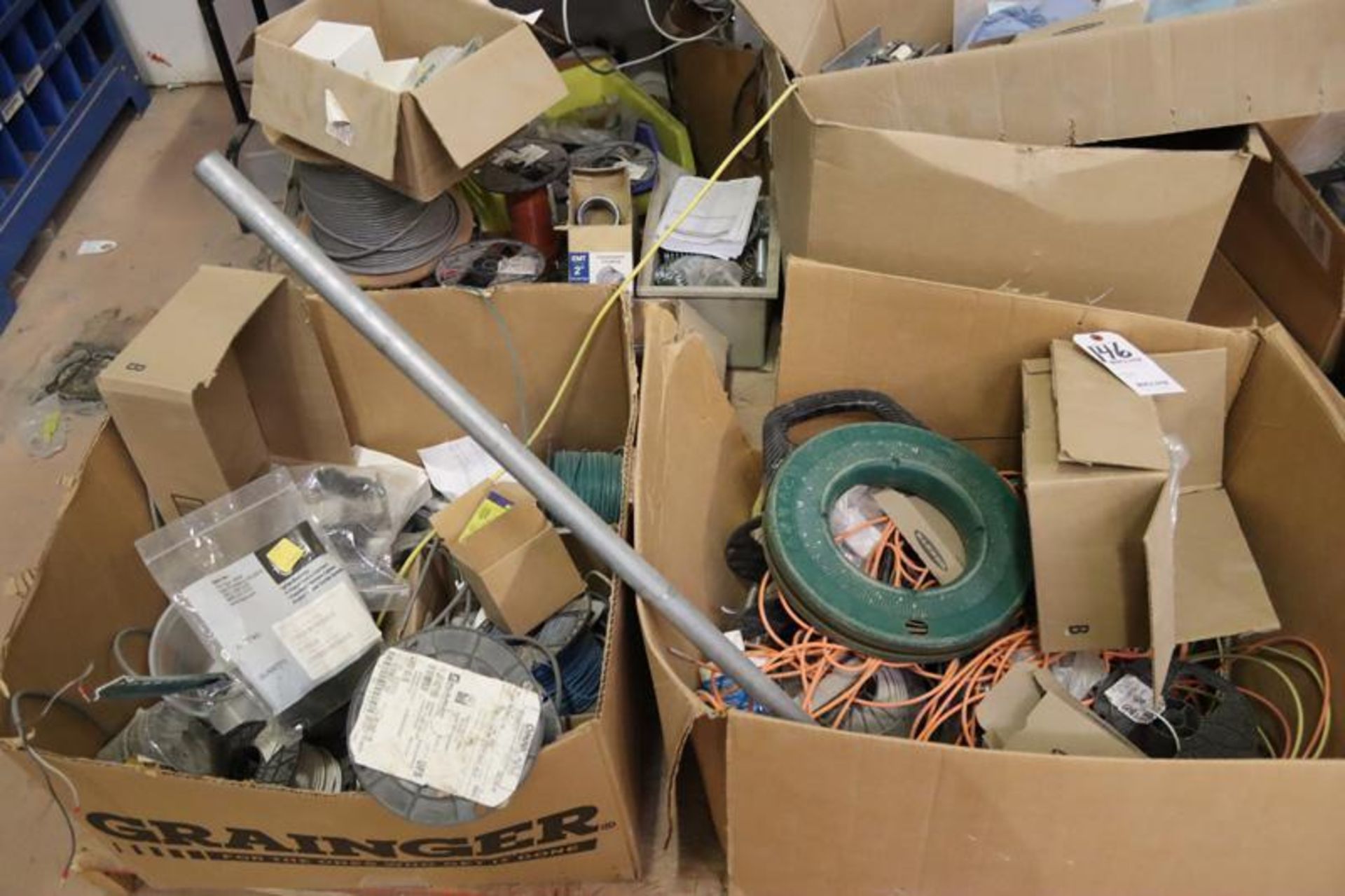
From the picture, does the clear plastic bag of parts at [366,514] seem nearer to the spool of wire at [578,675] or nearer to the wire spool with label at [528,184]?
the spool of wire at [578,675]

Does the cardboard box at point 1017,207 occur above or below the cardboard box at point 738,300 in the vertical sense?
above

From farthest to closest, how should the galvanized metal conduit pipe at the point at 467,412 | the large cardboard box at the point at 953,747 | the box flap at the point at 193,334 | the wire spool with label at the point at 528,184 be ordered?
the wire spool with label at the point at 528,184 < the box flap at the point at 193,334 < the large cardboard box at the point at 953,747 < the galvanized metal conduit pipe at the point at 467,412

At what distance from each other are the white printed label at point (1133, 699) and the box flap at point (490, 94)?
1.25m

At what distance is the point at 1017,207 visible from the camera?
4.44 ft

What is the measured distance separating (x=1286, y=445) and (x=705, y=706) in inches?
34.9

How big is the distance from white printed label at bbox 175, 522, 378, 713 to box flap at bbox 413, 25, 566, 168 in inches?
29.2

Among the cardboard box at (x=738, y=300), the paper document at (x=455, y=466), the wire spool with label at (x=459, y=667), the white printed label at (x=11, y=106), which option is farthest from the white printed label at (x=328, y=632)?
the white printed label at (x=11, y=106)

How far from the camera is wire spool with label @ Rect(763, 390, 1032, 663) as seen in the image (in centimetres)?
123

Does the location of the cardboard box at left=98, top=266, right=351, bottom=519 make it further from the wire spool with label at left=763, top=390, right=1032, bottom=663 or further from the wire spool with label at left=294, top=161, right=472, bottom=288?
the wire spool with label at left=763, top=390, right=1032, bottom=663

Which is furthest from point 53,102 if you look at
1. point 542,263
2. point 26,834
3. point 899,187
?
point 899,187

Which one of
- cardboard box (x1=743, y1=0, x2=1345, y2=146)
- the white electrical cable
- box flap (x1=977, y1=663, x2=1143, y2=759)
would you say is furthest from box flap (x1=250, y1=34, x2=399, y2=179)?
box flap (x1=977, y1=663, x2=1143, y2=759)

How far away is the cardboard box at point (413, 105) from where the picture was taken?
154 centimetres

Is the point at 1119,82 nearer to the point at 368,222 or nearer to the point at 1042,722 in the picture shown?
the point at 1042,722

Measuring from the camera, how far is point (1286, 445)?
4.17ft
